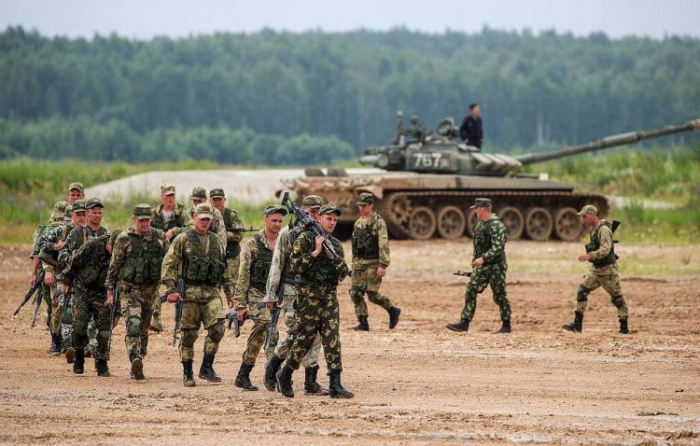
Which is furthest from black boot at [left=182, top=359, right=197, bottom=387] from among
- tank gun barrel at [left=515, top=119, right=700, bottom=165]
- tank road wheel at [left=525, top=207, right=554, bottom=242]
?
tank gun barrel at [left=515, top=119, right=700, bottom=165]

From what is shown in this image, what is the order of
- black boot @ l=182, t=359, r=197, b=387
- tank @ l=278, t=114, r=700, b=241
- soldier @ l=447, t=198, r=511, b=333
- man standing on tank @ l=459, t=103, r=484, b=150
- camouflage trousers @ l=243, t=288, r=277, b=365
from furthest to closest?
man standing on tank @ l=459, t=103, r=484, b=150
tank @ l=278, t=114, r=700, b=241
soldier @ l=447, t=198, r=511, b=333
black boot @ l=182, t=359, r=197, b=387
camouflage trousers @ l=243, t=288, r=277, b=365

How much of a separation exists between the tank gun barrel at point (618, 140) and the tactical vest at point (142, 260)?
67.1 feet

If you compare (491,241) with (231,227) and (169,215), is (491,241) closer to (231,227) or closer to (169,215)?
(231,227)

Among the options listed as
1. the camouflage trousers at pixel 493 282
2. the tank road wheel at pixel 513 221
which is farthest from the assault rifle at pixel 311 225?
the tank road wheel at pixel 513 221

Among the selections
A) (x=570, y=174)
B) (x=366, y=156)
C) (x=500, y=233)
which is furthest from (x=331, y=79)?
(x=500, y=233)

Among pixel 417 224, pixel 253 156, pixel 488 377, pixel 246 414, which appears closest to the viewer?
pixel 246 414

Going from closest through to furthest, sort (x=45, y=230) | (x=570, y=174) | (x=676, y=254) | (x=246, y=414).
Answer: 1. (x=246, y=414)
2. (x=45, y=230)
3. (x=676, y=254)
4. (x=570, y=174)

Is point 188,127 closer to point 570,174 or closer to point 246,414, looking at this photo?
point 570,174

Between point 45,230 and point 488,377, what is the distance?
514 cm

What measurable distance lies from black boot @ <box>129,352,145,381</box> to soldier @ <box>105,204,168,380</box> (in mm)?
34

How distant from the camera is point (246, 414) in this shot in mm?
12219

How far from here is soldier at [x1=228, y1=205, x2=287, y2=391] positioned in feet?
44.6

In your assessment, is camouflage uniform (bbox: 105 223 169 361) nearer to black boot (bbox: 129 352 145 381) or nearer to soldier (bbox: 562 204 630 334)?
black boot (bbox: 129 352 145 381)

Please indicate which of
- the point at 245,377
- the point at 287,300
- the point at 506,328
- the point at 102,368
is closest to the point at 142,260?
the point at 102,368
